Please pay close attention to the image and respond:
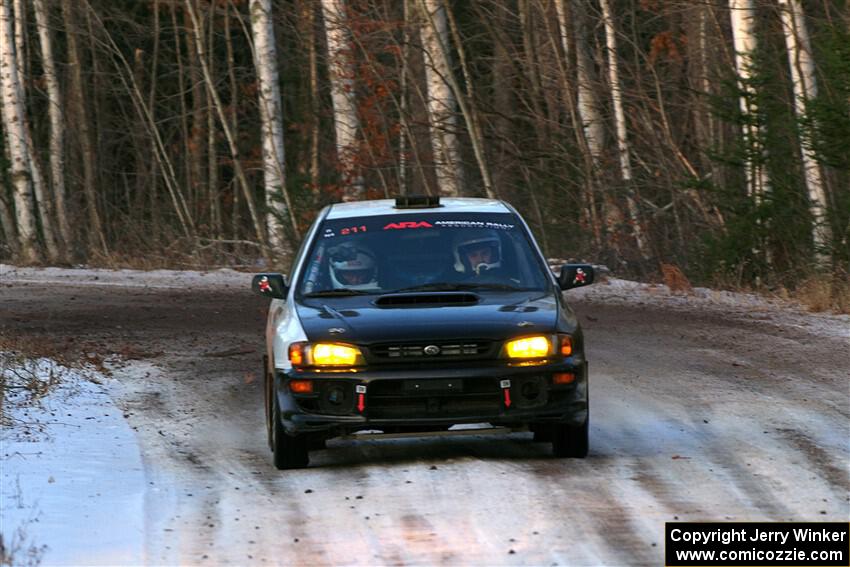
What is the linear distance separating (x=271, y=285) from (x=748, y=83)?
11946 mm

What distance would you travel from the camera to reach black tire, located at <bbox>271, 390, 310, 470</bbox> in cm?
942

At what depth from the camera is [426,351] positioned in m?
9.02

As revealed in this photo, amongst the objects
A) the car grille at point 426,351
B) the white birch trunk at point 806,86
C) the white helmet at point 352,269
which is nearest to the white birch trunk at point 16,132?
the white birch trunk at point 806,86

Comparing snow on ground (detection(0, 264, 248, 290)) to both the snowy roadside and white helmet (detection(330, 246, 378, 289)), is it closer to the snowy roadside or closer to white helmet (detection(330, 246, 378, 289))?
the snowy roadside

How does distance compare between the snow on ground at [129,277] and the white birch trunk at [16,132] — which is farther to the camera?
the white birch trunk at [16,132]

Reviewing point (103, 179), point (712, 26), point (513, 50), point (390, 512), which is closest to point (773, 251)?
point (712, 26)

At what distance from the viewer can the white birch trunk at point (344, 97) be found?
27.6 m

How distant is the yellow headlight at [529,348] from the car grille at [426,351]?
165 millimetres

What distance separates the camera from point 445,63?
1025 inches

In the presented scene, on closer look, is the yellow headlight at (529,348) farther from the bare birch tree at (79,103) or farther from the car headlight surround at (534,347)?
the bare birch tree at (79,103)

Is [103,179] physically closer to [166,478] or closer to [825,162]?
[825,162]

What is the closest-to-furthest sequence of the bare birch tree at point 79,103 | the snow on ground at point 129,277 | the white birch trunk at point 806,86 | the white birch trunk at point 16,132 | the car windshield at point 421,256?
the car windshield at point 421,256, the white birch trunk at point 806,86, the snow on ground at point 129,277, the white birch trunk at point 16,132, the bare birch tree at point 79,103

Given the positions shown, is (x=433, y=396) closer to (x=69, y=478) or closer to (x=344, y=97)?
(x=69, y=478)

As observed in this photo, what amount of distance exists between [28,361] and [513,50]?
729 inches
